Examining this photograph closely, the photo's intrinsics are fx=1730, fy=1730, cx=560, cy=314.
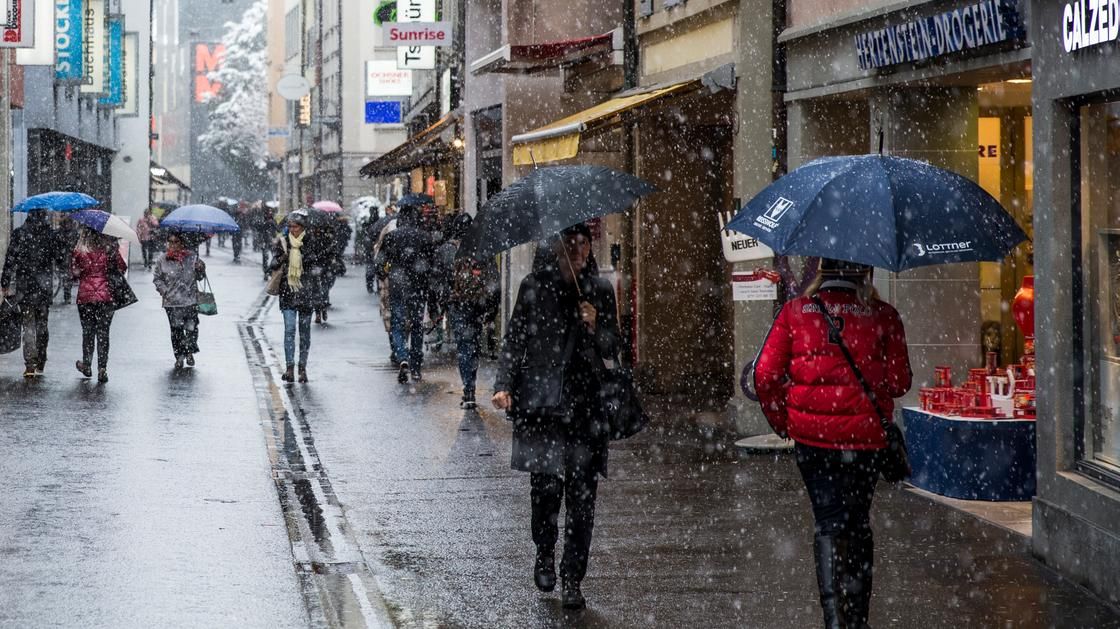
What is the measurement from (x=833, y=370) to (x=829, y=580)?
0.85m

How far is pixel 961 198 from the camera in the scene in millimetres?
7070

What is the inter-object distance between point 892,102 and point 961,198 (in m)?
5.26

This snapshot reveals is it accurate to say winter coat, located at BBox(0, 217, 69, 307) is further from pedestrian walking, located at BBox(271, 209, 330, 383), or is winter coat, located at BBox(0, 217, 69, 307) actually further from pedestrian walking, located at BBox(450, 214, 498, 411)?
pedestrian walking, located at BBox(450, 214, 498, 411)

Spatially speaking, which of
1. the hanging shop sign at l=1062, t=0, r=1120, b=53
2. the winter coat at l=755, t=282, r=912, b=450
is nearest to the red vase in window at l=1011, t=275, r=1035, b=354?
the hanging shop sign at l=1062, t=0, r=1120, b=53

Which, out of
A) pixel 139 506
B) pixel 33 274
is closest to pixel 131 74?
pixel 33 274

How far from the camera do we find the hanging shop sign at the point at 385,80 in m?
48.5

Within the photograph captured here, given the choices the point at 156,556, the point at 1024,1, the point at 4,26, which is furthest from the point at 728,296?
the point at 4,26

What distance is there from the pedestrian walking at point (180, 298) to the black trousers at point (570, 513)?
41.8 ft

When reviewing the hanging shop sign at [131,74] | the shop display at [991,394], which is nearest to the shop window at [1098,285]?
the shop display at [991,394]

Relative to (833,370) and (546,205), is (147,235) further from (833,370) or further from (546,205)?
(833,370)

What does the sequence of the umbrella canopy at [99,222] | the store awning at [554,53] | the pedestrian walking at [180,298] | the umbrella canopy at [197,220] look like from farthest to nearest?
1. the umbrella canopy at [197,220]
2. the pedestrian walking at [180,298]
3. the store awning at [554,53]
4. the umbrella canopy at [99,222]

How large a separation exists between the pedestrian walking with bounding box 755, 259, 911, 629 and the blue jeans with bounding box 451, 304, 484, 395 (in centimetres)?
931

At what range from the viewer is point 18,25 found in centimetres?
2697

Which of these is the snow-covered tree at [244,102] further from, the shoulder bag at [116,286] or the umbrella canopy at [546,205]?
the umbrella canopy at [546,205]
